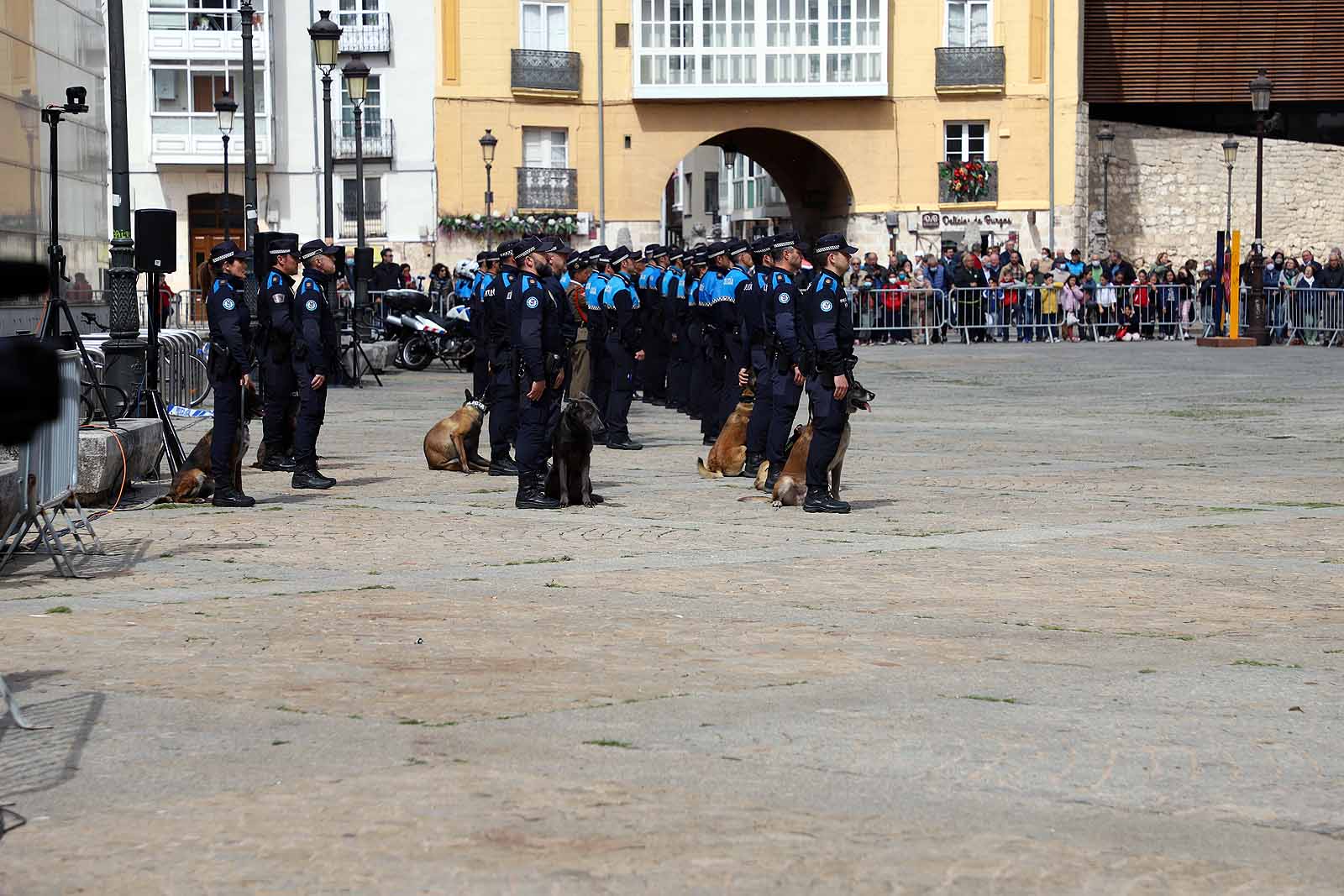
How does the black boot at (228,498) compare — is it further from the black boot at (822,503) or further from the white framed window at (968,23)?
the white framed window at (968,23)

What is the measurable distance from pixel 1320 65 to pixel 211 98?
1119 inches

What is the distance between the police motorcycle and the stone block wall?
81.2 ft

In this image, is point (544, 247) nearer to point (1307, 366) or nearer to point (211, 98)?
point (1307, 366)

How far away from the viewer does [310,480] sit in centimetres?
1477

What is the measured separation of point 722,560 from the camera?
10.5m

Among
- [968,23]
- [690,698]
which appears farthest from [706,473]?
[968,23]

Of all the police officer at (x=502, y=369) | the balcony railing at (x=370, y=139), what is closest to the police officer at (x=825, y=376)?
the police officer at (x=502, y=369)

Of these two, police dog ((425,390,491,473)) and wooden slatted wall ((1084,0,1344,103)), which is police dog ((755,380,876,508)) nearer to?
police dog ((425,390,491,473))

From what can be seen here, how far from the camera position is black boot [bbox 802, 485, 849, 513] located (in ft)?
42.2

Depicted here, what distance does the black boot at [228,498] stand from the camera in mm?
13500

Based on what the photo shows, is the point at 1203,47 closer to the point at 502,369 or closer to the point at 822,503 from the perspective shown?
the point at 502,369

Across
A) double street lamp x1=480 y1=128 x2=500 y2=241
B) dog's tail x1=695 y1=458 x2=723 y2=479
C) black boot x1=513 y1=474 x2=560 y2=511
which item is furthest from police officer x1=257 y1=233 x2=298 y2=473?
double street lamp x1=480 y1=128 x2=500 y2=241

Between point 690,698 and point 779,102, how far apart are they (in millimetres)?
47276

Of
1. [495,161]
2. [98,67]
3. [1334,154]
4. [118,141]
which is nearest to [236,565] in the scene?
[118,141]
